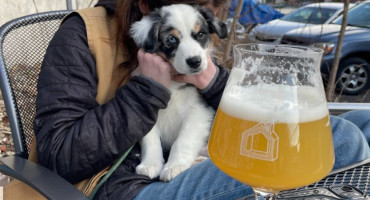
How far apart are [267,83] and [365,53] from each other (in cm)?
527

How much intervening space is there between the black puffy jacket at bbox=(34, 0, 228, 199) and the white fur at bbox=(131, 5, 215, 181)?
24cm

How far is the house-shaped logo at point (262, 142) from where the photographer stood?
0.72 m

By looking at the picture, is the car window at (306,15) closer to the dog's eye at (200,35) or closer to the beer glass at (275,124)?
the dog's eye at (200,35)

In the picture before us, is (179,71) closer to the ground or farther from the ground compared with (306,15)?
farther from the ground

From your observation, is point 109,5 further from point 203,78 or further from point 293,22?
point 293,22

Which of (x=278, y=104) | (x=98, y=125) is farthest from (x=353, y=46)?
(x=278, y=104)

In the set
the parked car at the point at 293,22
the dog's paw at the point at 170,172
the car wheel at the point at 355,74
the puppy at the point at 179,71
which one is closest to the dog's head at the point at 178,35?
the puppy at the point at 179,71

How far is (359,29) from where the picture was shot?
536 cm

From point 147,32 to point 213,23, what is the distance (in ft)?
1.28

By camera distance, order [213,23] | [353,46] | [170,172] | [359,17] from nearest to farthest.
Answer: [170,172], [213,23], [353,46], [359,17]

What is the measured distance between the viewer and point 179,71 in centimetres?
164

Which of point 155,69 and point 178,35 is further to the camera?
point 178,35

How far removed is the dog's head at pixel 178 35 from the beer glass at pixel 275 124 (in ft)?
2.75

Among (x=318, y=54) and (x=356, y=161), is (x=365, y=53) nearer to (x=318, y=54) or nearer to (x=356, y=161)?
(x=356, y=161)
